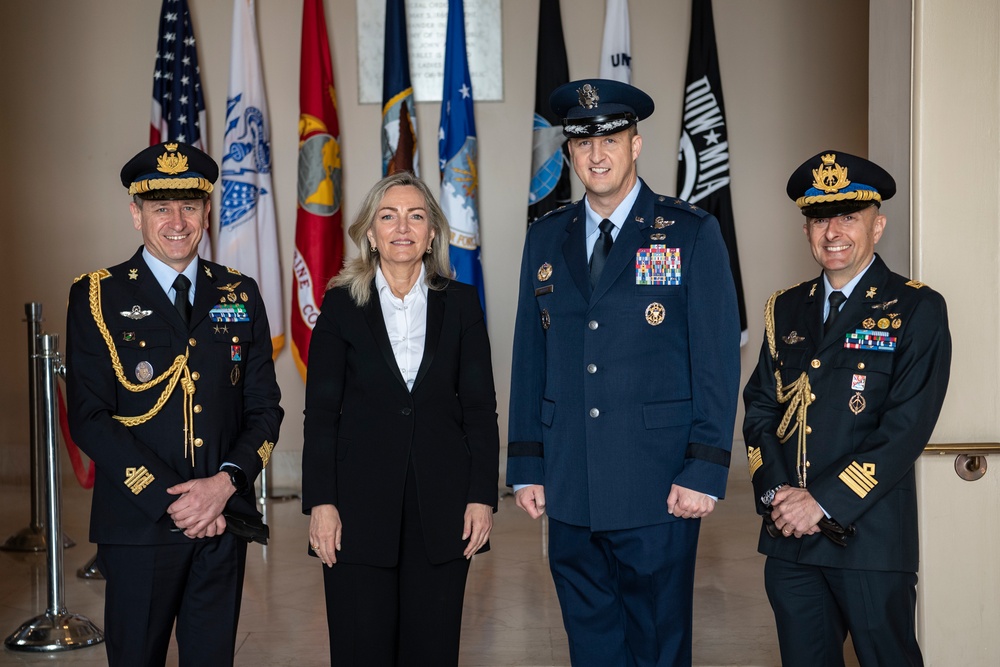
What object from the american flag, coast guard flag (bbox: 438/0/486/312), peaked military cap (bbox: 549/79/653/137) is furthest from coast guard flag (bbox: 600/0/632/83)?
peaked military cap (bbox: 549/79/653/137)

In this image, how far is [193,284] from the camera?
253 centimetres

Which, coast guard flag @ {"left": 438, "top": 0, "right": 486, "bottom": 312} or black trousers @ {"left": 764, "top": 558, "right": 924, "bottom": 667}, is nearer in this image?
black trousers @ {"left": 764, "top": 558, "right": 924, "bottom": 667}

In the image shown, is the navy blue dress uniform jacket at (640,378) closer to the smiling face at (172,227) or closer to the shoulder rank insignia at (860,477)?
the shoulder rank insignia at (860,477)

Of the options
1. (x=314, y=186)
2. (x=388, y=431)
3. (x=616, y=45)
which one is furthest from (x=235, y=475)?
(x=616, y=45)

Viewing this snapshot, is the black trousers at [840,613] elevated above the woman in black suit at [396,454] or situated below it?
below

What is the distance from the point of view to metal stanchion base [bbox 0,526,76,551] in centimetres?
510

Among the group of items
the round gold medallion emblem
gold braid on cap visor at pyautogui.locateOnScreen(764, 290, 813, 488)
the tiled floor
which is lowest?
the tiled floor

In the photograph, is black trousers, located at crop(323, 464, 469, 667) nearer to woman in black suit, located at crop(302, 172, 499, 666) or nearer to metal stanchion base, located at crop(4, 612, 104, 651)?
woman in black suit, located at crop(302, 172, 499, 666)

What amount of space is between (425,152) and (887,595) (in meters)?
4.63

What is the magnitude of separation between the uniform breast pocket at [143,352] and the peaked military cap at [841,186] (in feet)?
5.05

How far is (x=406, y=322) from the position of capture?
2443 millimetres

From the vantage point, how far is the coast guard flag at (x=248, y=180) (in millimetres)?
6098

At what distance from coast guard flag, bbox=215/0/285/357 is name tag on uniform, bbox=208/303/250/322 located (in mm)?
3631

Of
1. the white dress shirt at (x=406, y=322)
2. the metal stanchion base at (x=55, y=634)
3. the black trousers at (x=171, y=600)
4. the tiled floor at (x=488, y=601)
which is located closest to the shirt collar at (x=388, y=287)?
the white dress shirt at (x=406, y=322)
